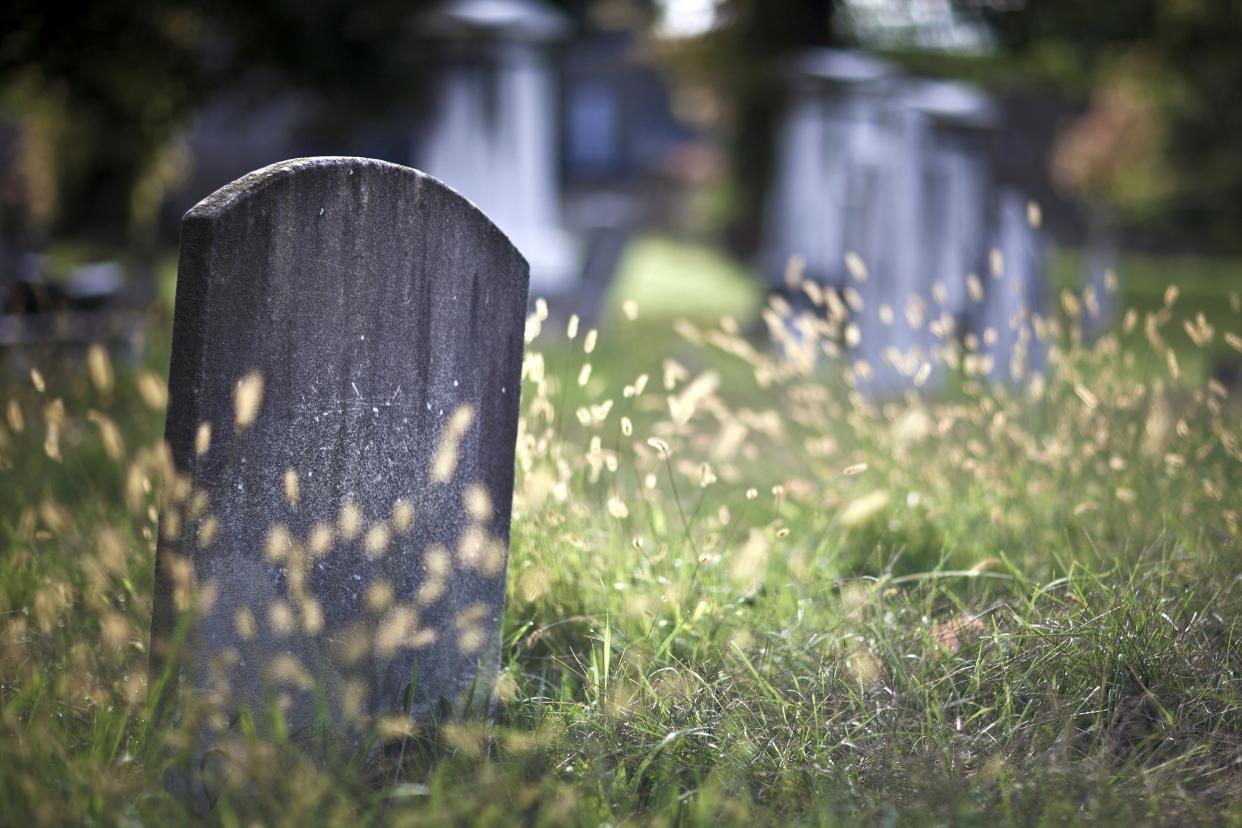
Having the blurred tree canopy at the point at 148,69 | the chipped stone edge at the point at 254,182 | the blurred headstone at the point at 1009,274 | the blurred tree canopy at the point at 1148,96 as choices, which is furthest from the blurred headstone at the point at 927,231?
the blurred tree canopy at the point at 1148,96

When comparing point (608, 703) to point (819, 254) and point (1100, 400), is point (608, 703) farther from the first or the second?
point (819, 254)

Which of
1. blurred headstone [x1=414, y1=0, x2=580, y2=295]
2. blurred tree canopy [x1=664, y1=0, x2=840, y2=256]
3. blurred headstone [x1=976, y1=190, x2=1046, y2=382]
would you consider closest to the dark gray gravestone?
blurred headstone [x1=976, y1=190, x2=1046, y2=382]

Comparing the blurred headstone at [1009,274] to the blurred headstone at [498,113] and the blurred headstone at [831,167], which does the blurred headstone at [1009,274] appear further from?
the blurred headstone at [498,113]

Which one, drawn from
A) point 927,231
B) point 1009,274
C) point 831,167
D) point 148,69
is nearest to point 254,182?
point 927,231

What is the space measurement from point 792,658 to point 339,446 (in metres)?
1.14

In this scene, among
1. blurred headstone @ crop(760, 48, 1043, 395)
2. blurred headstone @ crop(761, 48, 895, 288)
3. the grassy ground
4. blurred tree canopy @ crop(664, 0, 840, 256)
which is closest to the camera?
the grassy ground

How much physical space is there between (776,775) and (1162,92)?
17996 mm

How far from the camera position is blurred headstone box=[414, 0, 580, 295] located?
9727mm

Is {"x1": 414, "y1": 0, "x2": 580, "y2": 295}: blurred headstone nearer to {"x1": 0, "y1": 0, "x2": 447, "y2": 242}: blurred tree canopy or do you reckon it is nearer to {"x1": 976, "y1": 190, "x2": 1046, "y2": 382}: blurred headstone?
{"x1": 0, "y1": 0, "x2": 447, "y2": 242}: blurred tree canopy

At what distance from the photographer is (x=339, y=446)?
8.89 feet

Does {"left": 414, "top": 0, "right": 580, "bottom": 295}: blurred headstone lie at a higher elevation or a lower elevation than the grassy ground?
higher

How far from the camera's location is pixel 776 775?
8.41 ft

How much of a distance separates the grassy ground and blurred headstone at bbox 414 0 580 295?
6137 millimetres

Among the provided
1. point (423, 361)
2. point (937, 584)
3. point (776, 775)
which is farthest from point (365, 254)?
point (937, 584)
